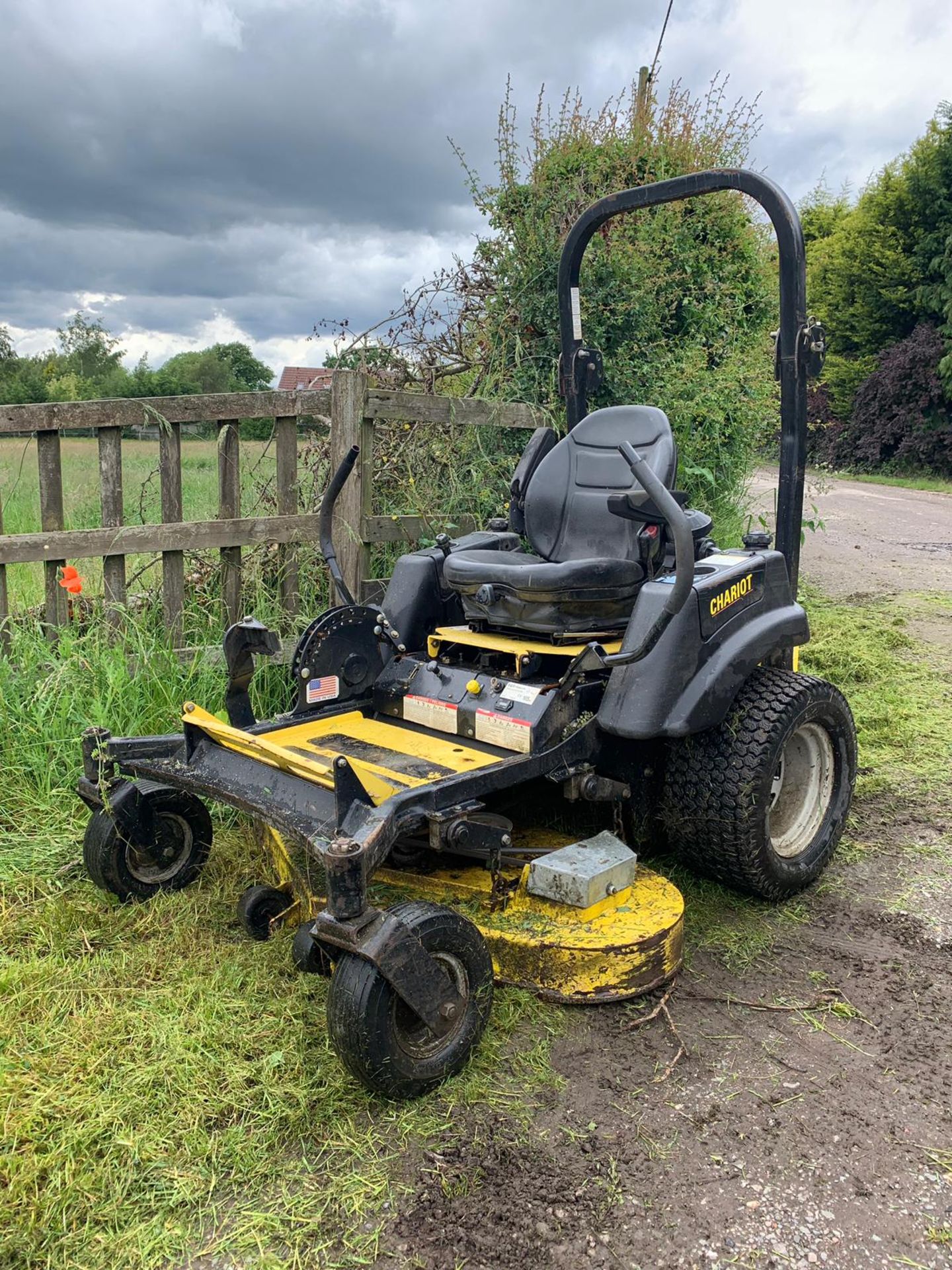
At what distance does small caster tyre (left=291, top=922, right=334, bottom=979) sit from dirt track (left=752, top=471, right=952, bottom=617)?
254 inches

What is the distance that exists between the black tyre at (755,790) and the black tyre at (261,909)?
1.22 metres

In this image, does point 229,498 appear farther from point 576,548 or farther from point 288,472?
point 576,548

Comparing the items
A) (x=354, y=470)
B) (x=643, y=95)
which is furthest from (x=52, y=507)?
(x=643, y=95)

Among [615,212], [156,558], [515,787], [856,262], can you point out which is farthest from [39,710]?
[856,262]

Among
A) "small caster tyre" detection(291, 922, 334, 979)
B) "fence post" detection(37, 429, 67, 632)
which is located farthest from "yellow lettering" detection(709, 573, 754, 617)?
"fence post" detection(37, 429, 67, 632)

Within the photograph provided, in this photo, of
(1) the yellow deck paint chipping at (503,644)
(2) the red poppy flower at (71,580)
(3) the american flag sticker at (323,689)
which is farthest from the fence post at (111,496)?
(1) the yellow deck paint chipping at (503,644)

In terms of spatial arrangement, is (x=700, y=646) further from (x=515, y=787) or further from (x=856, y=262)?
(x=856, y=262)

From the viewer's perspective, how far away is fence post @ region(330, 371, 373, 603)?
14.9 feet

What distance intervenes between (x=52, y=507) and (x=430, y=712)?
6.42 ft

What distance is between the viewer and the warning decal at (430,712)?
3270mm

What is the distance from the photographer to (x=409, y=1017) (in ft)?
7.86

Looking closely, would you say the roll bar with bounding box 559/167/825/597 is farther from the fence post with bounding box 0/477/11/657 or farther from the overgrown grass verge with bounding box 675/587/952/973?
the fence post with bounding box 0/477/11/657

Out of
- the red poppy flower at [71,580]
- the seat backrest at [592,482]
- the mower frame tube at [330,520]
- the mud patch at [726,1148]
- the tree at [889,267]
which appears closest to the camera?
the mud patch at [726,1148]

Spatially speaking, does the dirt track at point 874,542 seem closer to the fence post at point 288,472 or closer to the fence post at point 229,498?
the fence post at point 288,472
